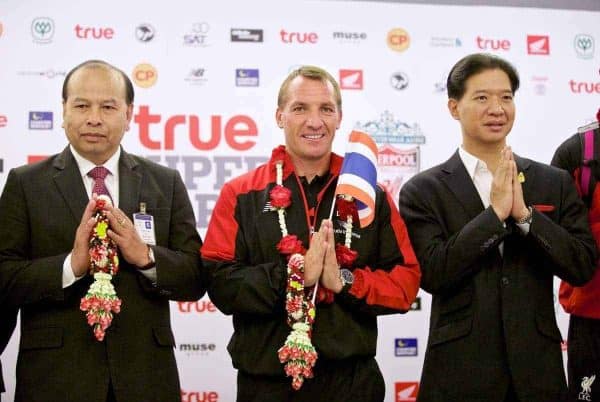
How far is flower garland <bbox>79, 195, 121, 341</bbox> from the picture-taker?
2.55 m

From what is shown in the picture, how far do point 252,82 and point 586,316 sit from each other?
276 centimetres

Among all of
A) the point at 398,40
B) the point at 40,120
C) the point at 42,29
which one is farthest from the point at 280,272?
the point at 42,29

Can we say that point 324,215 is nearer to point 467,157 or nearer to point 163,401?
point 467,157

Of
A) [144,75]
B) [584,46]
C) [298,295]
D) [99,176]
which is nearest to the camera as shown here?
[298,295]

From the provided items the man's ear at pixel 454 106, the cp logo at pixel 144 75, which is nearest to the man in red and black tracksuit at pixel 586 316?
the man's ear at pixel 454 106

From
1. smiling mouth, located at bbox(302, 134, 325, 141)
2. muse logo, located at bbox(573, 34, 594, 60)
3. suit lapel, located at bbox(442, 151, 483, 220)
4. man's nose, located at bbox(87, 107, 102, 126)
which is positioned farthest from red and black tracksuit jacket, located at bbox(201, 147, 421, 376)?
muse logo, located at bbox(573, 34, 594, 60)

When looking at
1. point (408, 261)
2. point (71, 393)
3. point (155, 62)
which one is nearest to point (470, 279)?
point (408, 261)

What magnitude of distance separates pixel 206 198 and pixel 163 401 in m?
2.29

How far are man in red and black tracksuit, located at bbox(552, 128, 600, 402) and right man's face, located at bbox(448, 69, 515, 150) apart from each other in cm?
41

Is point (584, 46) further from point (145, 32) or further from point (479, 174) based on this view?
point (145, 32)

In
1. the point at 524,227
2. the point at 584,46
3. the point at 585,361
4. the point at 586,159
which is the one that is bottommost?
the point at 585,361

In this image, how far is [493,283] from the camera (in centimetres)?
274

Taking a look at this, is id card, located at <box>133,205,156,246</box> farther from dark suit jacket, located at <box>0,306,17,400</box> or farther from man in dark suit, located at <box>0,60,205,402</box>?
dark suit jacket, located at <box>0,306,17,400</box>

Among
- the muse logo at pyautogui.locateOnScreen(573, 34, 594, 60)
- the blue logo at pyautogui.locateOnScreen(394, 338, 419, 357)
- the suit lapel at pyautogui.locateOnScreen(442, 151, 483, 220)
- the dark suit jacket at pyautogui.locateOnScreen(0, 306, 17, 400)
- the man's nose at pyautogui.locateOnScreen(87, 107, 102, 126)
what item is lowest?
the blue logo at pyautogui.locateOnScreen(394, 338, 419, 357)
